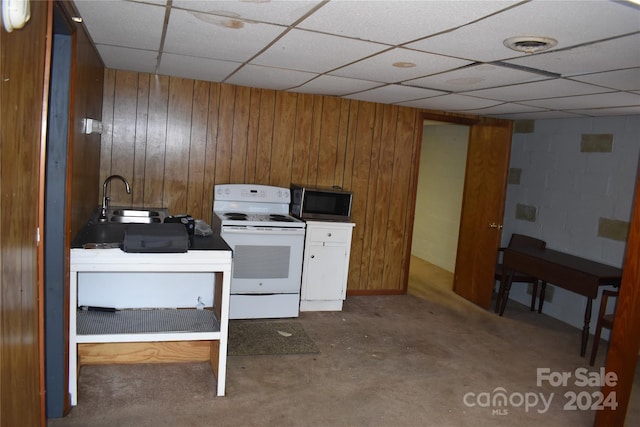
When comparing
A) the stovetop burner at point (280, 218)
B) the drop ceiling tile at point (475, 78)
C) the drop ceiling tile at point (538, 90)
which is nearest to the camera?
the drop ceiling tile at point (475, 78)

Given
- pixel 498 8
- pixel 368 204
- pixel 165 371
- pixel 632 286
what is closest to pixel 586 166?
pixel 368 204

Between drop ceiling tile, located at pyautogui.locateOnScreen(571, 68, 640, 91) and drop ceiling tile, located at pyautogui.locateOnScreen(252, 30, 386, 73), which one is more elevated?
drop ceiling tile, located at pyautogui.locateOnScreen(252, 30, 386, 73)

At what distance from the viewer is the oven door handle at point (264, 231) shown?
3.98m

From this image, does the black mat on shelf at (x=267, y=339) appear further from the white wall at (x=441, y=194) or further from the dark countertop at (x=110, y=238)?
the white wall at (x=441, y=194)

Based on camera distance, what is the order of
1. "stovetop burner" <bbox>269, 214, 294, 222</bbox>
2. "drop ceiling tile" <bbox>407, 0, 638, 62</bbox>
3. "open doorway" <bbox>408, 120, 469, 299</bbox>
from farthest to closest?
1. "open doorway" <bbox>408, 120, 469, 299</bbox>
2. "stovetop burner" <bbox>269, 214, 294, 222</bbox>
3. "drop ceiling tile" <bbox>407, 0, 638, 62</bbox>

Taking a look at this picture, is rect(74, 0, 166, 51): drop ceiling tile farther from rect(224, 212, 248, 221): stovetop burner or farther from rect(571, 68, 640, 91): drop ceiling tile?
rect(571, 68, 640, 91): drop ceiling tile

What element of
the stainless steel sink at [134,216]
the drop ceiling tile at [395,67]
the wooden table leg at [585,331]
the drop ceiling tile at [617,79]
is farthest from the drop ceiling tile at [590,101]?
the stainless steel sink at [134,216]

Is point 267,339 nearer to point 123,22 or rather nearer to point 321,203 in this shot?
point 321,203

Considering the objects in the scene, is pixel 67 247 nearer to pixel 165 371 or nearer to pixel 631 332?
pixel 165 371

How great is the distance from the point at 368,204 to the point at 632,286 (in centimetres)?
283

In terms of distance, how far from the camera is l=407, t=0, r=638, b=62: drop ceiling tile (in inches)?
72.5

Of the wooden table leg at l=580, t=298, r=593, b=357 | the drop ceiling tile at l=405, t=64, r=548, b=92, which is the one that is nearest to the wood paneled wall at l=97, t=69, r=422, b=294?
the drop ceiling tile at l=405, t=64, r=548, b=92

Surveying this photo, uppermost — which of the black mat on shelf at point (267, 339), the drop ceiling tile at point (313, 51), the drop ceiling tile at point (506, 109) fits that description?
the drop ceiling tile at point (506, 109)

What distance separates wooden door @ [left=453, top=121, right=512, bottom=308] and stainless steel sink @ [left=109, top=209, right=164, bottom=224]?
3313mm
